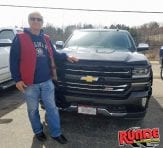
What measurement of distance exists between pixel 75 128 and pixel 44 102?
1.00 metres

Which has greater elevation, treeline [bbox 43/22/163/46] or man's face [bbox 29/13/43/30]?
man's face [bbox 29/13/43/30]

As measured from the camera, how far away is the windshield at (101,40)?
258 inches

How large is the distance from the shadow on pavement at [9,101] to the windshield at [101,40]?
1.87 metres

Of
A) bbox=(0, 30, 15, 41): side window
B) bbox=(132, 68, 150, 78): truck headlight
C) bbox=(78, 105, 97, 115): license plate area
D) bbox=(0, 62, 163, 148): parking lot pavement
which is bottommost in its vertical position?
bbox=(0, 62, 163, 148): parking lot pavement

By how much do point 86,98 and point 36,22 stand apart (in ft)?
4.72

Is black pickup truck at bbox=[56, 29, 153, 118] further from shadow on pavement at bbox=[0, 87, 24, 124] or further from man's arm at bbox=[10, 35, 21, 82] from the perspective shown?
shadow on pavement at bbox=[0, 87, 24, 124]

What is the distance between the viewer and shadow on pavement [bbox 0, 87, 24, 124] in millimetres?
6680

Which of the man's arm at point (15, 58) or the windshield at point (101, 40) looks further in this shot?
the windshield at point (101, 40)

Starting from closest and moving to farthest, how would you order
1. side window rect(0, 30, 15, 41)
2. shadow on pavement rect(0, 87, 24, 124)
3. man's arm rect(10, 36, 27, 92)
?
1. man's arm rect(10, 36, 27, 92)
2. shadow on pavement rect(0, 87, 24, 124)
3. side window rect(0, 30, 15, 41)

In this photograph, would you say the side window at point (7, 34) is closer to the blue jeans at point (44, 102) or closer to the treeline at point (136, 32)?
the blue jeans at point (44, 102)

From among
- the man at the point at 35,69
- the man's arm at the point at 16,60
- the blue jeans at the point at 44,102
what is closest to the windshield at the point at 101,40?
the man at the point at 35,69

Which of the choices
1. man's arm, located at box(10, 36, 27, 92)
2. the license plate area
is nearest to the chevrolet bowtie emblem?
the license plate area

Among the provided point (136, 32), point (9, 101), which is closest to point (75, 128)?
point (9, 101)

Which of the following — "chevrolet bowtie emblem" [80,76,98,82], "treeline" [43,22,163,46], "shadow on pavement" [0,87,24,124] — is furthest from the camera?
"treeline" [43,22,163,46]
